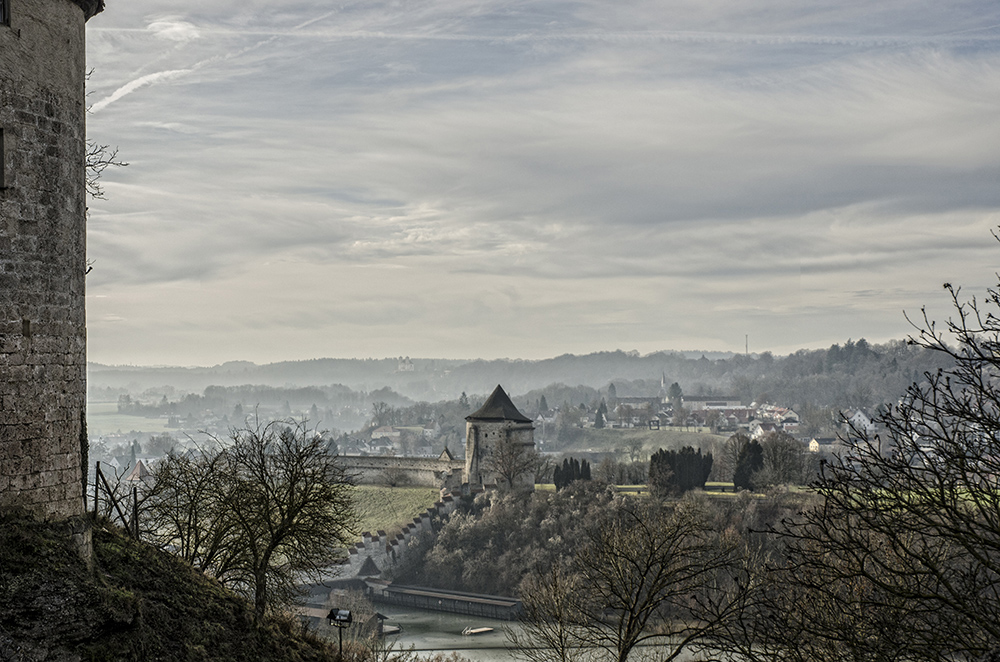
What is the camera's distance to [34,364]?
9414 mm

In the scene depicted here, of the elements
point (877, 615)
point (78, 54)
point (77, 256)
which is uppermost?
point (78, 54)

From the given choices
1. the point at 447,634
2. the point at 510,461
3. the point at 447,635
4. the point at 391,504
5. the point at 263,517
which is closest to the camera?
the point at 263,517

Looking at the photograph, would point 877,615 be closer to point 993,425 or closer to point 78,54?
point 993,425

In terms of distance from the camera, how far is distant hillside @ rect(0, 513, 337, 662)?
879 centimetres

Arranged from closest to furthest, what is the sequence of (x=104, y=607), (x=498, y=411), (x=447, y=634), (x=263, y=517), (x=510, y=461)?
1. (x=104, y=607)
2. (x=263, y=517)
3. (x=447, y=634)
4. (x=510, y=461)
5. (x=498, y=411)

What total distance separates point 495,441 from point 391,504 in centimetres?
960

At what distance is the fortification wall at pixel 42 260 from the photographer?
923 centimetres

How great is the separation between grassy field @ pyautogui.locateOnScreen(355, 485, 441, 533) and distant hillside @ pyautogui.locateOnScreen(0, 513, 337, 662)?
56.0m

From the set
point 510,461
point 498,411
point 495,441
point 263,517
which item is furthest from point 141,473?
point 263,517

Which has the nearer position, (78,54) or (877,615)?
(78,54)

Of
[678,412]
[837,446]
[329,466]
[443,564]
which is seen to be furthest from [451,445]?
[329,466]

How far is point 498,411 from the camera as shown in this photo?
Result: 74.2m

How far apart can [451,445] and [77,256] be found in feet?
560

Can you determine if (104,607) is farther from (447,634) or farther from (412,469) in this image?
(412,469)
